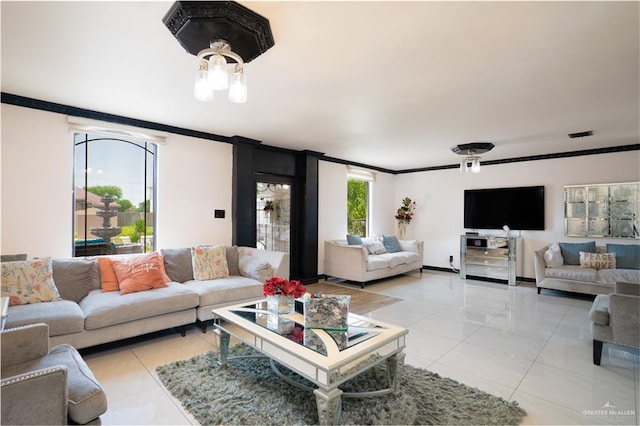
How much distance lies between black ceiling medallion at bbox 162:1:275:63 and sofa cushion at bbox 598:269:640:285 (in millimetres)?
5333

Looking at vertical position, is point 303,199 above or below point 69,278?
above

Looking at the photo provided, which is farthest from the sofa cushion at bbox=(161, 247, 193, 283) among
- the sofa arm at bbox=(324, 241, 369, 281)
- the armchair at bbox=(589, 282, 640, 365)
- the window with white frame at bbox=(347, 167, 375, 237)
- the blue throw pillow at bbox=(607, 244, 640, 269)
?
the blue throw pillow at bbox=(607, 244, 640, 269)

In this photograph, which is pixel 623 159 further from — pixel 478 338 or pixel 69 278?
pixel 69 278

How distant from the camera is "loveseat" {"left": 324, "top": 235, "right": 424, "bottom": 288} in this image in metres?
5.42

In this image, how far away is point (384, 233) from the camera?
7.49m

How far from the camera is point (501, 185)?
6.22 m

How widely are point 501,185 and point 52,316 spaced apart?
6924mm

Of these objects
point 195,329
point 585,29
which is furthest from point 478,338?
point 195,329

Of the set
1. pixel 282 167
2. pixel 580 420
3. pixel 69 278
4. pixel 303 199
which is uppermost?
pixel 282 167

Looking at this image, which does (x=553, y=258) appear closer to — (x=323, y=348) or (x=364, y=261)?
(x=364, y=261)

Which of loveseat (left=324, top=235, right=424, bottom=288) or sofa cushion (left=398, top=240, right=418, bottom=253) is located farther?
sofa cushion (left=398, top=240, right=418, bottom=253)

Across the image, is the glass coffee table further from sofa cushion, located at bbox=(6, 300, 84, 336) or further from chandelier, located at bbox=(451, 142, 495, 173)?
chandelier, located at bbox=(451, 142, 495, 173)

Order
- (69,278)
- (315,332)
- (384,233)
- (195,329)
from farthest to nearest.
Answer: (384,233) → (195,329) → (69,278) → (315,332)

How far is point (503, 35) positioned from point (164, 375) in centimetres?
329
